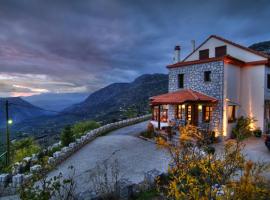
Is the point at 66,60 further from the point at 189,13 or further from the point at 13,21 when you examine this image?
the point at 189,13

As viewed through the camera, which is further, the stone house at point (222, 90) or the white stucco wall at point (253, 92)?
the white stucco wall at point (253, 92)

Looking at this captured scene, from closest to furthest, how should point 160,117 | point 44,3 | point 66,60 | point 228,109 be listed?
point 44,3
point 228,109
point 160,117
point 66,60

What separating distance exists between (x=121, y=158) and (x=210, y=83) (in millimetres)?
Result: 9546

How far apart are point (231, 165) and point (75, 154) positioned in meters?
10.1

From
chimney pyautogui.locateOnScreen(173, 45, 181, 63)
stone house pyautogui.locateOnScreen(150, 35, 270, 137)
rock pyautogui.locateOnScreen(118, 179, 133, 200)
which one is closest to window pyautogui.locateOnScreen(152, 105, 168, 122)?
stone house pyautogui.locateOnScreen(150, 35, 270, 137)

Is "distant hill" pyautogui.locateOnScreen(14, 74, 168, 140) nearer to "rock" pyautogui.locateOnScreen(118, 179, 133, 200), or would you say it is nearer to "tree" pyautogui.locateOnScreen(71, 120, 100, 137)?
"tree" pyautogui.locateOnScreen(71, 120, 100, 137)

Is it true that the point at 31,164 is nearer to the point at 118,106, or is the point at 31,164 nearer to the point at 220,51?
the point at 220,51

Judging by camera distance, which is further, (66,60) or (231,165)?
(66,60)

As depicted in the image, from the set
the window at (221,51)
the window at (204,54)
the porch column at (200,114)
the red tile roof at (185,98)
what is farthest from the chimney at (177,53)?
the porch column at (200,114)

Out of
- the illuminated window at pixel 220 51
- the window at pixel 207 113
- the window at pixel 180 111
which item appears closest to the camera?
the window at pixel 207 113

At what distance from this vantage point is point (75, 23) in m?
15.7

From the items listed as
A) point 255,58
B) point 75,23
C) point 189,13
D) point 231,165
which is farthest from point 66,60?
point 231,165

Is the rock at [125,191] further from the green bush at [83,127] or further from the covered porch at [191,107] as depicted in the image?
the green bush at [83,127]

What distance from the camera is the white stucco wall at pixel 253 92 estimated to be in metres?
16.9
